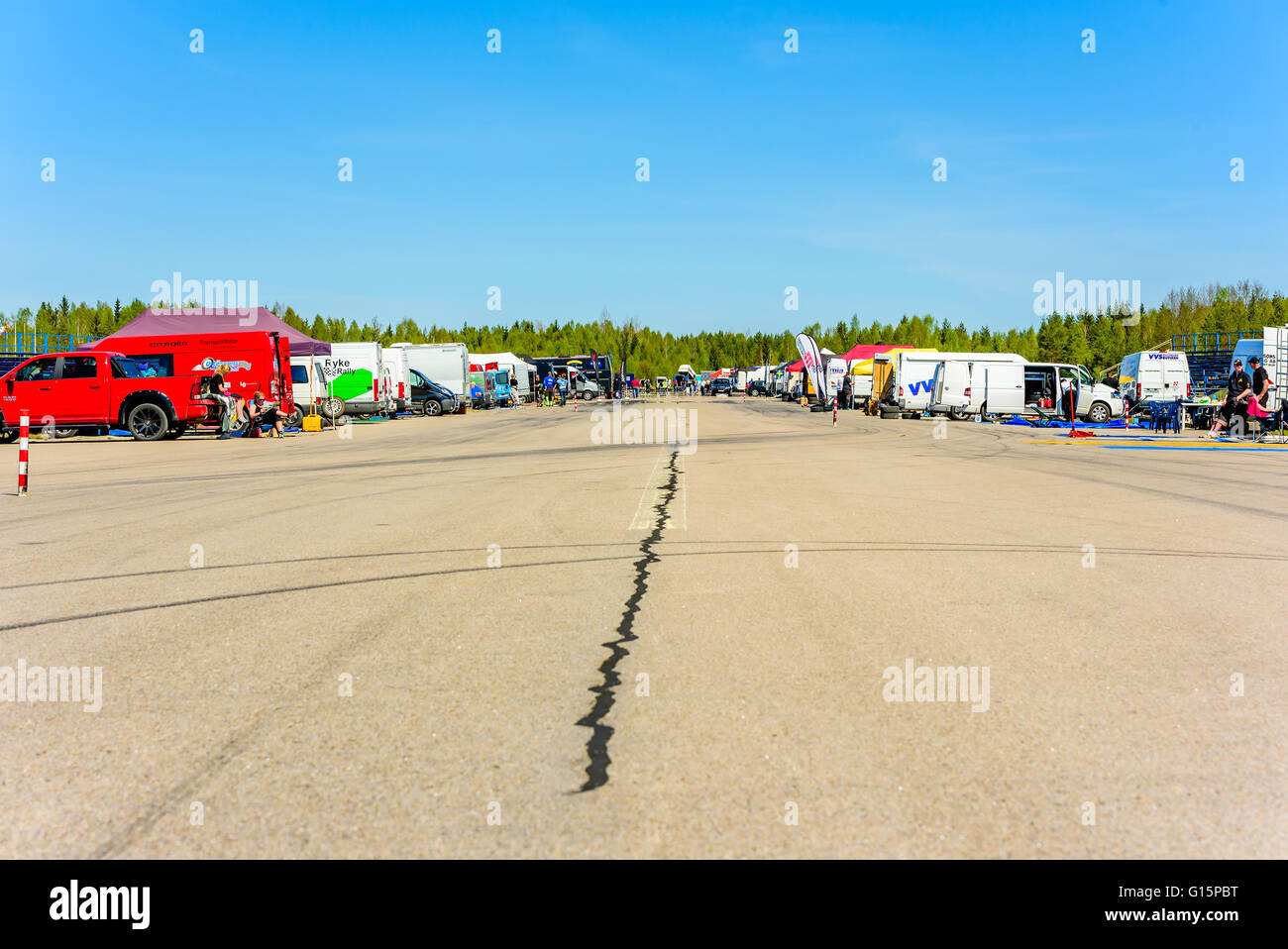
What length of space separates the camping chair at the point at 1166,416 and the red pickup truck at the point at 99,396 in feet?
87.3

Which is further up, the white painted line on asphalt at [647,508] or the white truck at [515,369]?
the white truck at [515,369]

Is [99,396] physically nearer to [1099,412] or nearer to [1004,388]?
[1004,388]

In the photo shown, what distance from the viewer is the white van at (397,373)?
43572 millimetres

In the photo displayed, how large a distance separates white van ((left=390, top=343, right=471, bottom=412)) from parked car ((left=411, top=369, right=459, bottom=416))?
536 millimetres

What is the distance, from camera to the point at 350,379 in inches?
1511

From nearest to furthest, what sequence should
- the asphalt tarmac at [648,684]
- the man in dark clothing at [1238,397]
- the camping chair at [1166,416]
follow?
the asphalt tarmac at [648,684] → the man in dark clothing at [1238,397] → the camping chair at [1166,416]

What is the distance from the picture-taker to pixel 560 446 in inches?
913

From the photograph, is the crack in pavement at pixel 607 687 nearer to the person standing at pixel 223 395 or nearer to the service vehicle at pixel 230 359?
the person standing at pixel 223 395

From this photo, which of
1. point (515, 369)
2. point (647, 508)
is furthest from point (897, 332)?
point (647, 508)

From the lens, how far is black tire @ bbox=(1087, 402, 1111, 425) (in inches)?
1534

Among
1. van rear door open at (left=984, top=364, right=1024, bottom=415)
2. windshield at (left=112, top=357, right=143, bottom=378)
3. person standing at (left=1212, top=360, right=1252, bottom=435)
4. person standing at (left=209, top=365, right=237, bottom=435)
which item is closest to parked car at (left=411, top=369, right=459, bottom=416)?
person standing at (left=209, top=365, right=237, bottom=435)

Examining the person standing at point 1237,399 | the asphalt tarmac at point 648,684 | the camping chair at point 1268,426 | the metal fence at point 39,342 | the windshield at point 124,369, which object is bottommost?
the asphalt tarmac at point 648,684

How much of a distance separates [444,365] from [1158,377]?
96.8ft

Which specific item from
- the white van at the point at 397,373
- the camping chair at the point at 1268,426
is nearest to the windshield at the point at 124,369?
the white van at the point at 397,373
